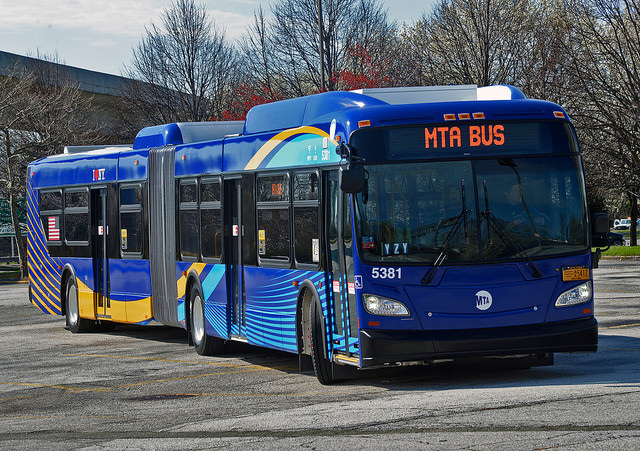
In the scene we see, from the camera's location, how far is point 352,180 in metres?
10.5

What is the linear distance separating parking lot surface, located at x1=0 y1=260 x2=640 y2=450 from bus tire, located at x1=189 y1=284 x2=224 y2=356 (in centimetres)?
24

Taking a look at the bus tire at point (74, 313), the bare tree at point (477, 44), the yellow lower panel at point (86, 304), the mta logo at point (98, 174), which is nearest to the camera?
the mta logo at point (98, 174)

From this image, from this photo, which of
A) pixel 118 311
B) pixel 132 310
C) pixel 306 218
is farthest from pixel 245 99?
pixel 306 218

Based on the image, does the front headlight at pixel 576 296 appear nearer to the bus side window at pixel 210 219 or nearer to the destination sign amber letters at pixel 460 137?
the destination sign amber letters at pixel 460 137

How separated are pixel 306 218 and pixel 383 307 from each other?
6.32 ft

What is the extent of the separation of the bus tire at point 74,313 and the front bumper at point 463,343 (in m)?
9.96

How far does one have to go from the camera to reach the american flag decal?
20062mm

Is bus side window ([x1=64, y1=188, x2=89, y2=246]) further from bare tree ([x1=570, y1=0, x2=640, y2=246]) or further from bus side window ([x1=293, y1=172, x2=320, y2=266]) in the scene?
bare tree ([x1=570, y1=0, x2=640, y2=246])

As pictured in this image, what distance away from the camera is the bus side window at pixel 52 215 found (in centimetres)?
2005

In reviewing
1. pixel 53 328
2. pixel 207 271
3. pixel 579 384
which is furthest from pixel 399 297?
pixel 53 328

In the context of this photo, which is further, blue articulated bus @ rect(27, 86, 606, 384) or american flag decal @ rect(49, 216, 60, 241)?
american flag decal @ rect(49, 216, 60, 241)

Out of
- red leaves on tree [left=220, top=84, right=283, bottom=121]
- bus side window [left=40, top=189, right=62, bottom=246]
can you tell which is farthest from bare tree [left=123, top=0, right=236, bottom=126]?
bus side window [left=40, top=189, right=62, bottom=246]

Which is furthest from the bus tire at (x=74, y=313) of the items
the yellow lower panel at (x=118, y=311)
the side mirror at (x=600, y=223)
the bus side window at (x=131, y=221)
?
the side mirror at (x=600, y=223)

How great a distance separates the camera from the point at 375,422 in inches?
340
